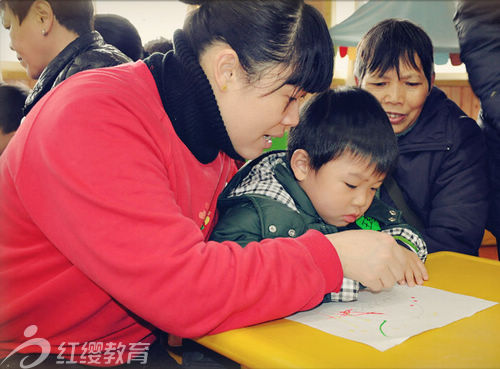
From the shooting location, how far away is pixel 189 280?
642mm

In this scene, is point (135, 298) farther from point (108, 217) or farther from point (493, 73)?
point (493, 73)

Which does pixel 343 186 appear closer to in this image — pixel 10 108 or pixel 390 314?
pixel 390 314

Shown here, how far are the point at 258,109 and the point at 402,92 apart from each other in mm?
865

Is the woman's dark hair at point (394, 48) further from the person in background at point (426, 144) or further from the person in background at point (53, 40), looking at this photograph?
the person in background at point (53, 40)

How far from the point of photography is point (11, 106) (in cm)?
215

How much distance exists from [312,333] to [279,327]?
0.05m

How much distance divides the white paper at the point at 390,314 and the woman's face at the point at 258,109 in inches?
14.1

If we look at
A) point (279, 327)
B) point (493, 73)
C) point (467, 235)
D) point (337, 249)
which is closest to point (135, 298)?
point (279, 327)

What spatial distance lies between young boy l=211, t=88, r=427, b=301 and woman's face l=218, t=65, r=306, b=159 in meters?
0.14

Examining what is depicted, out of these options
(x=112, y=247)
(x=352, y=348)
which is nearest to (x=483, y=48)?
(x=352, y=348)

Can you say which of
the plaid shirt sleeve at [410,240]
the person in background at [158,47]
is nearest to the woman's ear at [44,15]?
the person in background at [158,47]

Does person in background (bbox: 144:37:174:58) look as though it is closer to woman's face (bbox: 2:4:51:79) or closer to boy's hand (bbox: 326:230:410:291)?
woman's face (bbox: 2:4:51:79)

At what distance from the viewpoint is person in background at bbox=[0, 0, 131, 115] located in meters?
1.51

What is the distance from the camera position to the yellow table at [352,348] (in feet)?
Answer: 1.98
